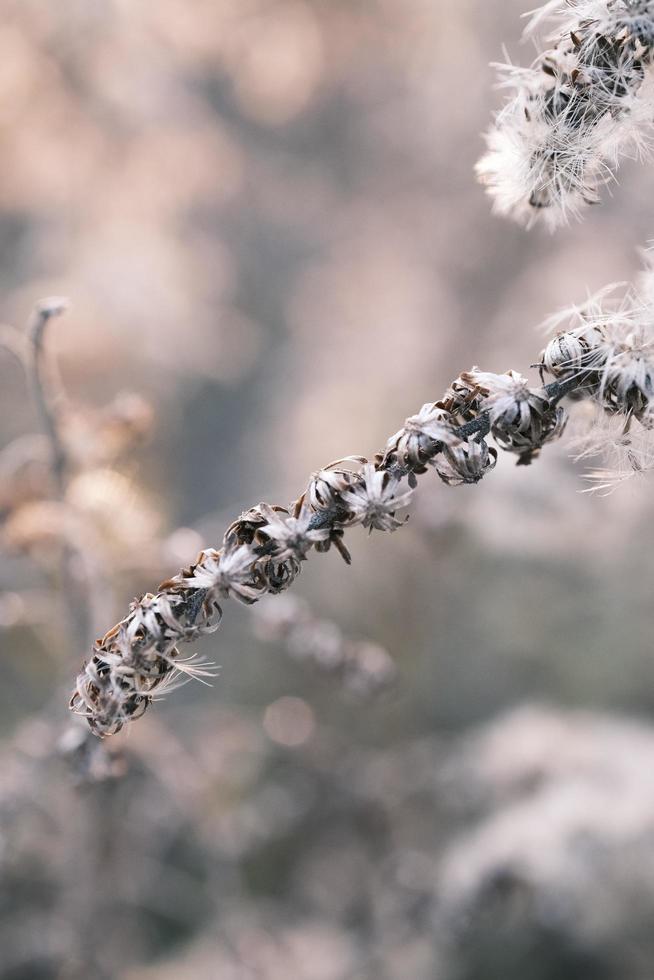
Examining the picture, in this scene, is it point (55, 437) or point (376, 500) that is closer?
point (376, 500)

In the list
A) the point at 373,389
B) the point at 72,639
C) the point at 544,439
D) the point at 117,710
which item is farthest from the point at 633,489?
the point at 373,389

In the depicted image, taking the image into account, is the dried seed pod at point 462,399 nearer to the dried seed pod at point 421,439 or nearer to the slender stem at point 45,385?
the dried seed pod at point 421,439

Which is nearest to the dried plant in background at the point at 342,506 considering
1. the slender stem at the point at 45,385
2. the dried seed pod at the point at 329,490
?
the dried seed pod at the point at 329,490

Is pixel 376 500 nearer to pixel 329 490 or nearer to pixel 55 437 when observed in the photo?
pixel 329 490

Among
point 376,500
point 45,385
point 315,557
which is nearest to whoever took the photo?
point 376,500

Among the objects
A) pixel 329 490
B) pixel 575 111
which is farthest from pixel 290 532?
pixel 575 111

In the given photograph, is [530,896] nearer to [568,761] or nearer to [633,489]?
[568,761]

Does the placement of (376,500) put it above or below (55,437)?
below
